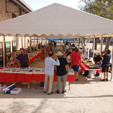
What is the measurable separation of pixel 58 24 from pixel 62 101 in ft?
9.90

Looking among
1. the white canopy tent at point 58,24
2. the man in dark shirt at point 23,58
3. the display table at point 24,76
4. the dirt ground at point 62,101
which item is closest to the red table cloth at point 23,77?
the display table at point 24,76

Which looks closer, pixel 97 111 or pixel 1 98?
pixel 97 111

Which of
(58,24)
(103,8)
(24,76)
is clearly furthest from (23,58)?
(103,8)

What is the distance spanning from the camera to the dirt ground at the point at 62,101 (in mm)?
4500

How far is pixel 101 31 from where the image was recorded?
6.16 metres

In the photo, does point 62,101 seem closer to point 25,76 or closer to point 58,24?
point 25,76

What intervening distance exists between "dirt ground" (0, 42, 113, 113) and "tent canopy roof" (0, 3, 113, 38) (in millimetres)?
2289

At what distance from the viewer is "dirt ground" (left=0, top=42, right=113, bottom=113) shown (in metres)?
4.50

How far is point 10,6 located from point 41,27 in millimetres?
8065

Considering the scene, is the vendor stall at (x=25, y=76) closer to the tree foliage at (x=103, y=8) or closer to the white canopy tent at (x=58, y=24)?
the white canopy tent at (x=58, y=24)

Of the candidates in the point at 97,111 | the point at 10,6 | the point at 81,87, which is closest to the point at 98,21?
the point at 81,87

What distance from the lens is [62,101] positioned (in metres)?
5.12

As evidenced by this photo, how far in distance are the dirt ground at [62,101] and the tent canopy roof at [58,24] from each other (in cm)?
229

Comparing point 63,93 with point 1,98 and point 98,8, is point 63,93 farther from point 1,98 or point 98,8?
point 98,8
